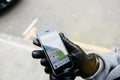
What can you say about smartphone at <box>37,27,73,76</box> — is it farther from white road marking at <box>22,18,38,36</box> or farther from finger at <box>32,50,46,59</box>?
white road marking at <box>22,18,38,36</box>

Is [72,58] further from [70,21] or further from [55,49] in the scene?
[70,21]

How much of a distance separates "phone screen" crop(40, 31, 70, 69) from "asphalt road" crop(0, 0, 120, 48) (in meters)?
2.90

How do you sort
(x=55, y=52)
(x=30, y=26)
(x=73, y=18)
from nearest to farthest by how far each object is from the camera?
(x=55, y=52), (x=30, y=26), (x=73, y=18)

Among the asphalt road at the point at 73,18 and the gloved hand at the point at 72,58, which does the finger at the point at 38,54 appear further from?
the asphalt road at the point at 73,18

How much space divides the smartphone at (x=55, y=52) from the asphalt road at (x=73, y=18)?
290 cm

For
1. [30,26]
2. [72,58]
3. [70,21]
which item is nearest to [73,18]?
[70,21]

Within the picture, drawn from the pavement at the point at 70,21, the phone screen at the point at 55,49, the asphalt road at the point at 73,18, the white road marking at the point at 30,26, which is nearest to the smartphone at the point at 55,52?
the phone screen at the point at 55,49

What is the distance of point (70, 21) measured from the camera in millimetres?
4934

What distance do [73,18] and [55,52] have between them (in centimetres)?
352

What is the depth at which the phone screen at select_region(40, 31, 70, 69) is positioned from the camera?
4.91ft

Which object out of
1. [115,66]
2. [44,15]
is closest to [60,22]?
[44,15]

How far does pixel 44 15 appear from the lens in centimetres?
510

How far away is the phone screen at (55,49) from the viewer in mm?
1495

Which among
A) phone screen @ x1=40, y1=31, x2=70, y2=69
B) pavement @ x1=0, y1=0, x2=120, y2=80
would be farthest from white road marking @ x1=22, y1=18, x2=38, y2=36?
phone screen @ x1=40, y1=31, x2=70, y2=69
